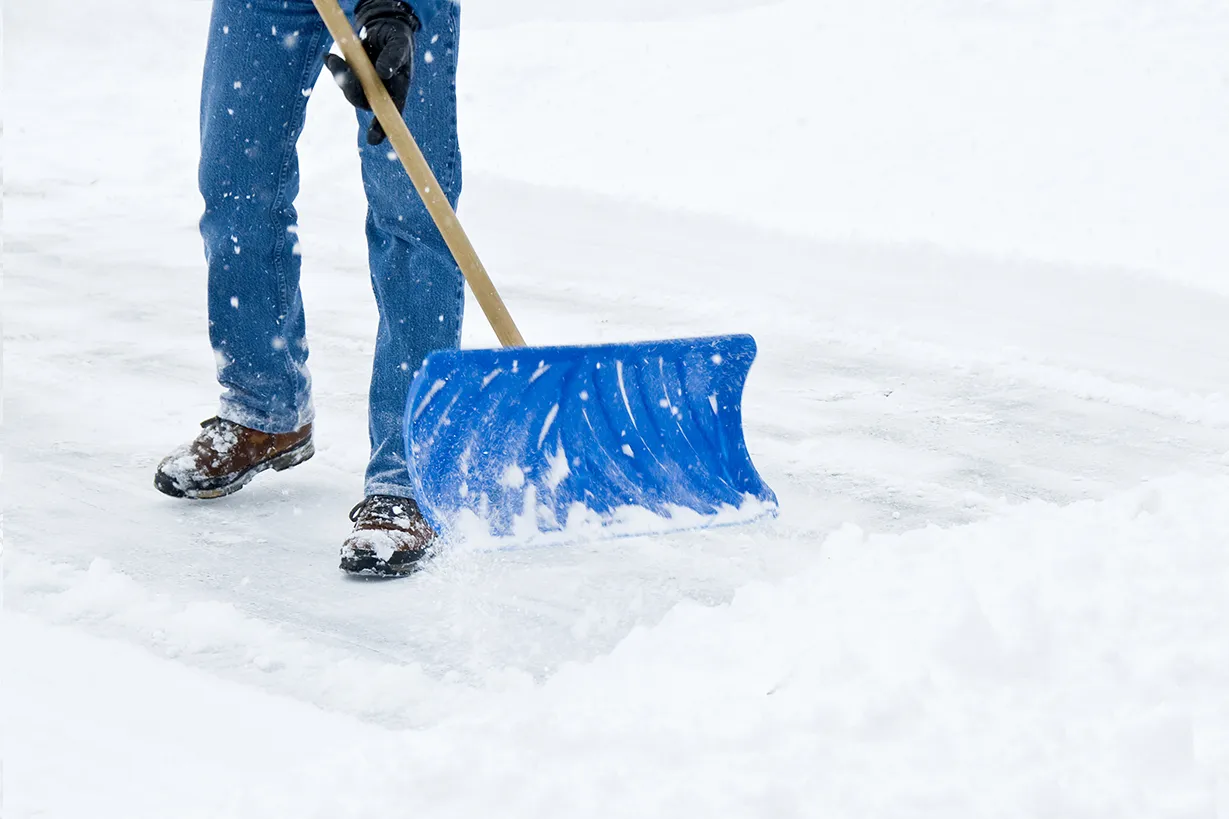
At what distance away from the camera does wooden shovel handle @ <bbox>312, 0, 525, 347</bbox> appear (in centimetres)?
237

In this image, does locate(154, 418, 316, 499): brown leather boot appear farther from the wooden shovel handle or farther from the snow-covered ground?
the wooden shovel handle

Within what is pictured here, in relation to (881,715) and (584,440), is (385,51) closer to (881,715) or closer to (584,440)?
(584,440)

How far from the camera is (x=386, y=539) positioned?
249cm

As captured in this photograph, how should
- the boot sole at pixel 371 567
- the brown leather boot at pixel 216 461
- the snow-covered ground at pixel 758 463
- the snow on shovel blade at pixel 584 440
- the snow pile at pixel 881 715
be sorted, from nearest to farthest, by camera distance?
1. the snow pile at pixel 881 715
2. the snow-covered ground at pixel 758 463
3. the snow on shovel blade at pixel 584 440
4. the boot sole at pixel 371 567
5. the brown leather boot at pixel 216 461

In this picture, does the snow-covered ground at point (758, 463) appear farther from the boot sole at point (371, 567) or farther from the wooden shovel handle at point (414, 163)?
the wooden shovel handle at point (414, 163)

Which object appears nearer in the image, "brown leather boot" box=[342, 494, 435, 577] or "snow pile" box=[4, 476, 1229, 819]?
"snow pile" box=[4, 476, 1229, 819]

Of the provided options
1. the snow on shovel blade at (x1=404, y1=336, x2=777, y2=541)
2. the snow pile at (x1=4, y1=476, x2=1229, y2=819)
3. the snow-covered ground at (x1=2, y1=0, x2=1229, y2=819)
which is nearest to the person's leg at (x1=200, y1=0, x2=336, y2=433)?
the snow-covered ground at (x1=2, y1=0, x2=1229, y2=819)

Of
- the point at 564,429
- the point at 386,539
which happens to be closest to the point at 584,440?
the point at 564,429

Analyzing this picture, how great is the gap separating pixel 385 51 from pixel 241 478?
1033 mm

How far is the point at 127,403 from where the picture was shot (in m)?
3.51

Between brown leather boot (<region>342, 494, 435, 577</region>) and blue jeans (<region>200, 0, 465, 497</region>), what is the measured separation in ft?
0.12

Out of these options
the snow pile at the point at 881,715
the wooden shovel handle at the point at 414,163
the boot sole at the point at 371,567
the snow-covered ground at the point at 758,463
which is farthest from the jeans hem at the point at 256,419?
the snow pile at the point at 881,715

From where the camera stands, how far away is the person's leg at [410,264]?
2543mm

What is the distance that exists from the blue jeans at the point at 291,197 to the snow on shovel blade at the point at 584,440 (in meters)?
0.31
